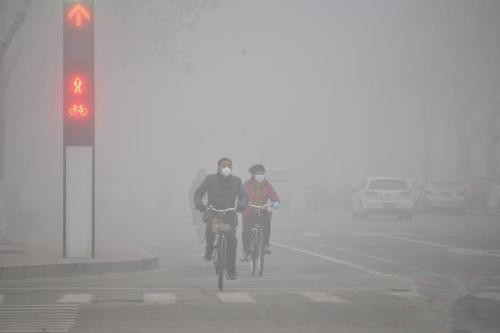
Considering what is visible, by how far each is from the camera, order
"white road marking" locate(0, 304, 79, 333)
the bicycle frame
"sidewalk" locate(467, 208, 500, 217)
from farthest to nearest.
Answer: "sidewalk" locate(467, 208, 500, 217)
the bicycle frame
"white road marking" locate(0, 304, 79, 333)

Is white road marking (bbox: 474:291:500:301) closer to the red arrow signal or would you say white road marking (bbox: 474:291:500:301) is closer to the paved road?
the paved road

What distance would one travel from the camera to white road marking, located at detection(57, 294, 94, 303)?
1502 centimetres

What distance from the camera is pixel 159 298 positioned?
15406 mm

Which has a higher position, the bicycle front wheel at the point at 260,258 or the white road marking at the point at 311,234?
the bicycle front wheel at the point at 260,258

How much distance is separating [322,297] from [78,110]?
24.5 ft

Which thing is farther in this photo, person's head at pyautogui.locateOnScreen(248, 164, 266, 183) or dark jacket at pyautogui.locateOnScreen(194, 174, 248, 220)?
person's head at pyautogui.locateOnScreen(248, 164, 266, 183)

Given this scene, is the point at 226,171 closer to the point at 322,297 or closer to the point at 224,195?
the point at 224,195

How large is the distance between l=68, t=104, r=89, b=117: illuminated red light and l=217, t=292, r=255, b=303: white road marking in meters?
6.27

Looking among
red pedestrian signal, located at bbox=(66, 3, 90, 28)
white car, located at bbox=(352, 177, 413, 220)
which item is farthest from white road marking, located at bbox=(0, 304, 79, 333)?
white car, located at bbox=(352, 177, 413, 220)

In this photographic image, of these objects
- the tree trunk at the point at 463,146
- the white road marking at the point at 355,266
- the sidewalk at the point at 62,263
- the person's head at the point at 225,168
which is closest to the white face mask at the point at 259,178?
the white road marking at the point at 355,266

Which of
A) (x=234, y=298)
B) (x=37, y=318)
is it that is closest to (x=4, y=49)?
(x=234, y=298)

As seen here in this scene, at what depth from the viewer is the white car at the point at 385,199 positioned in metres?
46.8

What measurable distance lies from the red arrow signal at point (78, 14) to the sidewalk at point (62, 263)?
4175 millimetres

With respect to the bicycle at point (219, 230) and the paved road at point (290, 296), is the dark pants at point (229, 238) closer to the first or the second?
the bicycle at point (219, 230)
